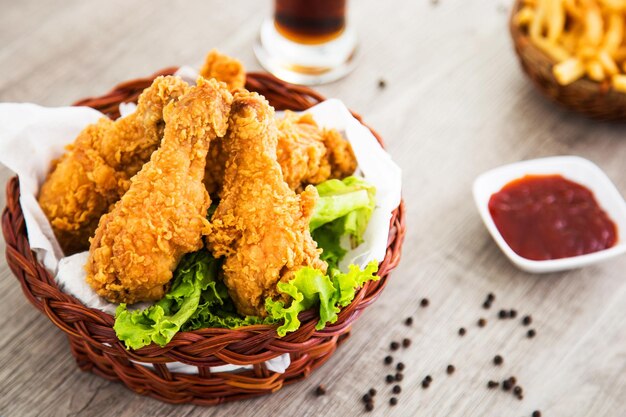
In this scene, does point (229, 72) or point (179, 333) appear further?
point (229, 72)

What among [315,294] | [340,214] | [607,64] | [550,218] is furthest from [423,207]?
[315,294]

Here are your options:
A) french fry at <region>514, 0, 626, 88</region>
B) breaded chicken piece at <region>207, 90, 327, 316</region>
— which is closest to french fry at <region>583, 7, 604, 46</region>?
french fry at <region>514, 0, 626, 88</region>

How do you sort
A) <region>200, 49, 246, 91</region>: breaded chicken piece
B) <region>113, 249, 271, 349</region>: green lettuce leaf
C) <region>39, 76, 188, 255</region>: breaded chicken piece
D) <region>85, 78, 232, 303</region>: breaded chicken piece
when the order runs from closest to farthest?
1. <region>113, 249, 271, 349</region>: green lettuce leaf
2. <region>85, 78, 232, 303</region>: breaded chicken piece
3. <region>39, 76, 188, 255</region>: breaded chicken piece
4. <region>200, 49, 246, 91</region>: breaded chicken piece

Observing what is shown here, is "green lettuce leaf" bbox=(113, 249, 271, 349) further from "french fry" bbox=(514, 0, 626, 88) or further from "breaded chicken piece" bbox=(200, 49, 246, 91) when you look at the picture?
"french fry" bbox=(514, 0, 626, 88)

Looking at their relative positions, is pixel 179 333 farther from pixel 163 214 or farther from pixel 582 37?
pixel 582 37

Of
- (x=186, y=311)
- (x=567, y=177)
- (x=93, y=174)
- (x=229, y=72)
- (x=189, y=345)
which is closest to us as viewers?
(x=189, y=345)

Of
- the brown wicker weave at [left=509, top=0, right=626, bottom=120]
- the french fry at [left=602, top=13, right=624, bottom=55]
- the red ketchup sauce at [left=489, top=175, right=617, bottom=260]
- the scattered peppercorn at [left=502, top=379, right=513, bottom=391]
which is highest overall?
the french fry at [left=602, top=13, right=624, bottom=55]
